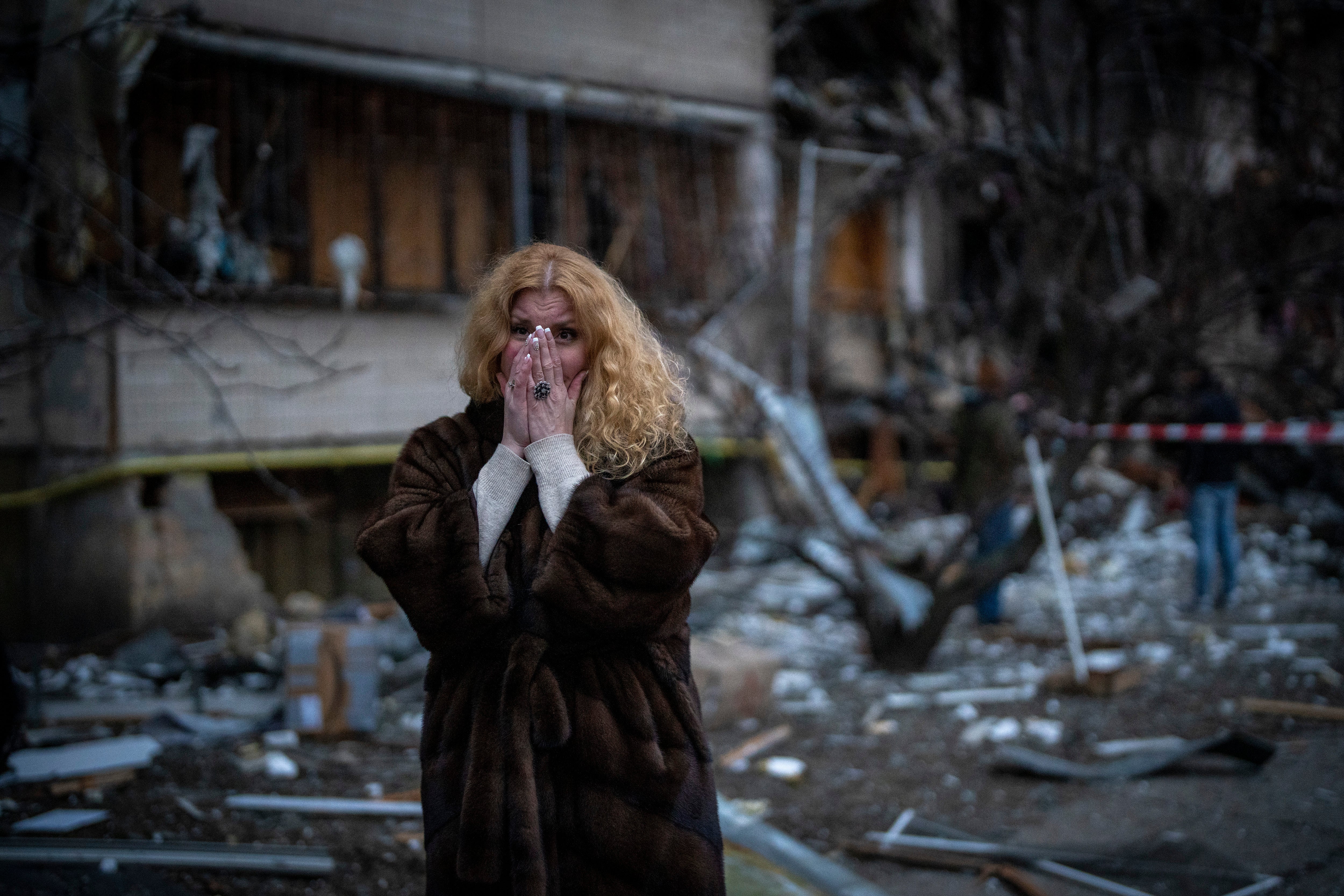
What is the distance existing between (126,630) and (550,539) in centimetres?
636

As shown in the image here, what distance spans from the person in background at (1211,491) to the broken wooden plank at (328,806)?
21.9 ft

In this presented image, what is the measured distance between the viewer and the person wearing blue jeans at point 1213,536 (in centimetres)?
816

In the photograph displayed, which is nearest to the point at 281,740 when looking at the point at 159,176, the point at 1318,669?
the point at 159,176

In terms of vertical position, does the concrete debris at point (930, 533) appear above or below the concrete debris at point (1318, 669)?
above

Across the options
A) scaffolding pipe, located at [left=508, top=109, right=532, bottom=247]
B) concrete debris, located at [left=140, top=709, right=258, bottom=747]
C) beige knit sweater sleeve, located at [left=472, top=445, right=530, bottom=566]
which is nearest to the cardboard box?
concrete debris, located at [left=140, top=709, right=258, bottom=747]

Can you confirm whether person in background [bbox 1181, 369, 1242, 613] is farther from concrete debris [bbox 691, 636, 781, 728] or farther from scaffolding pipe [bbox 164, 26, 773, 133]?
scaffolding pipe [bbox 164, 26, 773, 133]

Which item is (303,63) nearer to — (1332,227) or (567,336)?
(567,336)

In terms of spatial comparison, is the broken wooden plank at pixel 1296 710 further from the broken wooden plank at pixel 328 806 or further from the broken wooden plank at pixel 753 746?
the broken wooden plank at pixel 328 806

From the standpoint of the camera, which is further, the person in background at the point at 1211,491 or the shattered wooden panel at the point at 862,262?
the shattered wooden panel at the point at 862,262

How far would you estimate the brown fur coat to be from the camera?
196 cm

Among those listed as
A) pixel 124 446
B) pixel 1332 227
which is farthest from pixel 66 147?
pixel 1332 227

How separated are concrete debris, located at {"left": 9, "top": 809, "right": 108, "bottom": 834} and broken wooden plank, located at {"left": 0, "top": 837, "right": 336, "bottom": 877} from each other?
0.14 metres

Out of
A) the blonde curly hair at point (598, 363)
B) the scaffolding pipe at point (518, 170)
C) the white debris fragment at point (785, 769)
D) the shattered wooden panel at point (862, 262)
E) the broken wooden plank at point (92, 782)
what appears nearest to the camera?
the blonde curly hair at point (598, 363)

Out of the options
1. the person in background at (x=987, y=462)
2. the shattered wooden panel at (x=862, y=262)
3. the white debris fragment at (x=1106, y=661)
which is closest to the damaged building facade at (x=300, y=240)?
the person in background at (x=987, y=462)
